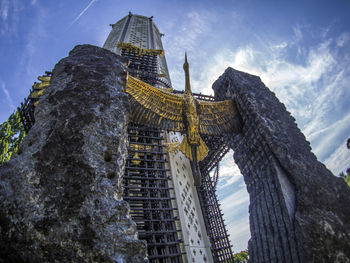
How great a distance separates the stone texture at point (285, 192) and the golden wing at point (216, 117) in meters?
0.29

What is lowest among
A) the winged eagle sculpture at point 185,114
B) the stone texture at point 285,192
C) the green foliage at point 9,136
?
the stone texture at point 285,192

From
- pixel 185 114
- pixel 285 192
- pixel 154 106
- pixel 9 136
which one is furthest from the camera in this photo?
pixel 9 136

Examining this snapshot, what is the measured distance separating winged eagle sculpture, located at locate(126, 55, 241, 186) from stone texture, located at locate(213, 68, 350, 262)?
47cm

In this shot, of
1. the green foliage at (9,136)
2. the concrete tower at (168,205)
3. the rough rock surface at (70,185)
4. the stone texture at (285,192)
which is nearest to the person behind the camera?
the rough rock surface at (70,185)

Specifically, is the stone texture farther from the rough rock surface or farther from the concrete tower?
the concrete tower

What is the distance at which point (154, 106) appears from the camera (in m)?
3.63

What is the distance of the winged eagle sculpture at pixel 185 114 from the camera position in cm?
348

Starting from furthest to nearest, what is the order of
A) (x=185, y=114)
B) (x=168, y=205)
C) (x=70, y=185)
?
1. (x=168, y=205)
2. (x=185, y=114)
3. (x=70, y=185)

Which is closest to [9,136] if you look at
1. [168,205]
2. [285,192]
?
Answer: [168,205]

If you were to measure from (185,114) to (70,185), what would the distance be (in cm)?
267

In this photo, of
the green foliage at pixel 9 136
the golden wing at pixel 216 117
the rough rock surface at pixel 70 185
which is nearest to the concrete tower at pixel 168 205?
the golden wing at pixel 216 117

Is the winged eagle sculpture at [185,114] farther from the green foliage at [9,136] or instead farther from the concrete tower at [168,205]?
the green foliage at [9,136]

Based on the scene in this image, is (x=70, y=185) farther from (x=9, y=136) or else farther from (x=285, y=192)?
(x=9, y=136)

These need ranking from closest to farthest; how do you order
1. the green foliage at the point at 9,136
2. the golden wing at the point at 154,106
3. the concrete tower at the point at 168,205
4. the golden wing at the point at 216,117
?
1. the golden wing at the point at 154,106
2. the golden wing at the point at 216,117
3. the concrete tower at the point at 168,205
4. the green foliage at the point at 9,136
